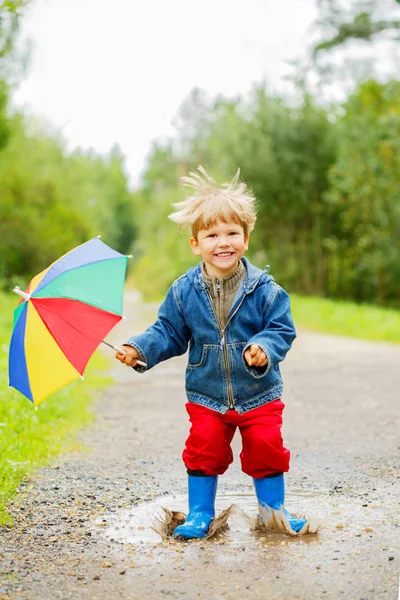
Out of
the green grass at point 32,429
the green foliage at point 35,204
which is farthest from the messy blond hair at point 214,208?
the green foliage at point 35,204

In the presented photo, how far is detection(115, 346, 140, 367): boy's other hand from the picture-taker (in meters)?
3.96

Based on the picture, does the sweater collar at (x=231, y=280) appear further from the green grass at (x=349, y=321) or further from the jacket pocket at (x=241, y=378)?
the green grass at (x=349, y=321)

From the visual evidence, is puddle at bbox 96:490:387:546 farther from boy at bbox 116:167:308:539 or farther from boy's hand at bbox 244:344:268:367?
boy's hand at bbox 244:344:268:367

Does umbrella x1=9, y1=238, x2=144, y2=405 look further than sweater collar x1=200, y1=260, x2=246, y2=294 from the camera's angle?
No

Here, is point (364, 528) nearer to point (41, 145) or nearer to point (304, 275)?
point (304, 275)

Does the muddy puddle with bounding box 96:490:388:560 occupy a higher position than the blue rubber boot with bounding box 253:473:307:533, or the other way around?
the blue rubber boot with bounding box 253:473:307:533

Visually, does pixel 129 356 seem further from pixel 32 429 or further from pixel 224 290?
pixel 32 429

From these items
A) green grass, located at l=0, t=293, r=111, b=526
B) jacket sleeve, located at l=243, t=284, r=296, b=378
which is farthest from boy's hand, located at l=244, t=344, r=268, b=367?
green grass, located at l=0, t=293, r=111, b=526

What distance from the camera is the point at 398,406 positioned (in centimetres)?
766

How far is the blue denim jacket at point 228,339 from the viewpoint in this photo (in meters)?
3.93

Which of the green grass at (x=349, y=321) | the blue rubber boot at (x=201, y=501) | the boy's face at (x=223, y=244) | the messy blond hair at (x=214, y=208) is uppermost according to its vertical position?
the messy blond hair at (x=214, y=208)

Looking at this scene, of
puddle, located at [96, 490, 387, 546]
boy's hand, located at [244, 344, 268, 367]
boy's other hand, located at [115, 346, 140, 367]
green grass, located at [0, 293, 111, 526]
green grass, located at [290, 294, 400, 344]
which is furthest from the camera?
green grass, located at [290, 294, 400, 344]

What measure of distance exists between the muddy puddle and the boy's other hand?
2.42 ft

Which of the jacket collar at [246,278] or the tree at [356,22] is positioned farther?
the tree at [356,22]
